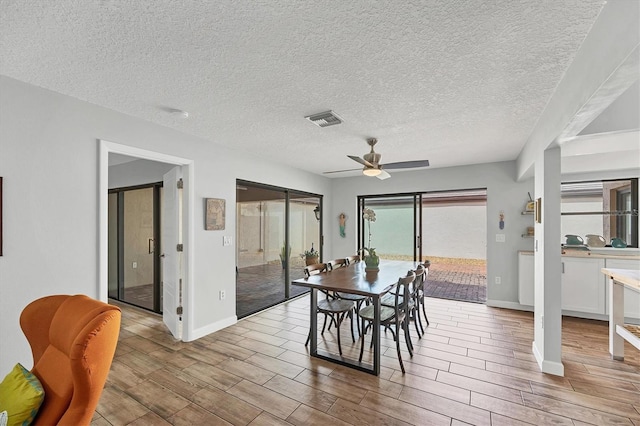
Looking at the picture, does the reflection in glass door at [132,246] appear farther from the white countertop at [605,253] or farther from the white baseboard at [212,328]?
the white countertop at [605,253]

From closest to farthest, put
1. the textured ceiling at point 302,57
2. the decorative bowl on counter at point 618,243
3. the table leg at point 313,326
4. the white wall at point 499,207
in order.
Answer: the textured ceiling at point 302,57, the table leg at point 313,326, the decorative bowl on counter at point 618,243, the white wall at point 499,207

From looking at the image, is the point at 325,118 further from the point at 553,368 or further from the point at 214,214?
the point at 553,368

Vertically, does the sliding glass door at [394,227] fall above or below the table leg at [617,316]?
above

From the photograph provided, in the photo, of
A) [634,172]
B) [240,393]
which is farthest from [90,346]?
[634,172]

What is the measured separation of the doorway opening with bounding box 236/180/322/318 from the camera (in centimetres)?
432

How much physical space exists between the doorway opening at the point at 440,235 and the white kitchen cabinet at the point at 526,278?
69 cm

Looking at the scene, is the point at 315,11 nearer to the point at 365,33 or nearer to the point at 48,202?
the point at 365,33

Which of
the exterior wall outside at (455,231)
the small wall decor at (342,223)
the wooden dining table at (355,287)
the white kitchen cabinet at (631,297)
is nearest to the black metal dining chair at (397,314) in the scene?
the wooden dining table at (355,287)

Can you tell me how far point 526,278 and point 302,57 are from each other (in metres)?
4.64

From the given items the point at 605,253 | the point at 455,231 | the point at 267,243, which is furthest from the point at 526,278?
the point at 267,243

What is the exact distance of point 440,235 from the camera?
7426 millimetres

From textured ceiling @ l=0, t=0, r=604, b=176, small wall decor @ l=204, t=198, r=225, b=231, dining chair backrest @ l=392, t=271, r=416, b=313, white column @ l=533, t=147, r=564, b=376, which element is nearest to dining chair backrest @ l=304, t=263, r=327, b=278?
dining chair backrest @ l=392, t=271, r=416, b=313

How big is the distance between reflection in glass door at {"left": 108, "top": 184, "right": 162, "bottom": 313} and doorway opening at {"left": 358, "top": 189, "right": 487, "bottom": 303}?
414cm

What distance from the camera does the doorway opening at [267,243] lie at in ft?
14.2
